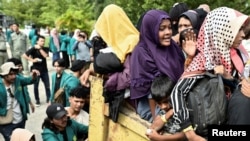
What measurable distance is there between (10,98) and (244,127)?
13.6 ft

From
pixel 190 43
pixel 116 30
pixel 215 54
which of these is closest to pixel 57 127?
pixel 116 30

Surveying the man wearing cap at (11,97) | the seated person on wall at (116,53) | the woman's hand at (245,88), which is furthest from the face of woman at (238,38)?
the man wearing cap at (11,97)

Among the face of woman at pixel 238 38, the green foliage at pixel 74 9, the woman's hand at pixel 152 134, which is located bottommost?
the green foliage at pixel 74 9

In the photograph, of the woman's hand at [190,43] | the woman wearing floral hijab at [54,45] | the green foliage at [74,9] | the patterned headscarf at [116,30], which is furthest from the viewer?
the green foliage at [74,9]

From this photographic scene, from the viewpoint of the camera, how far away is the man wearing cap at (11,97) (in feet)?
18.1

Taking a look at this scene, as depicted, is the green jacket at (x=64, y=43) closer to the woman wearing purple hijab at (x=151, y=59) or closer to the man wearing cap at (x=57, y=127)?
the man wearing cap at (x=57, y=127)

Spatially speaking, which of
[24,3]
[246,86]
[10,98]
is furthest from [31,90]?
[24,3]

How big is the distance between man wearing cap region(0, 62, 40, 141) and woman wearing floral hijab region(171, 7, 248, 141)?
358cm

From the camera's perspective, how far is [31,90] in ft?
37.4

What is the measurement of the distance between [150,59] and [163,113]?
1.24 feet

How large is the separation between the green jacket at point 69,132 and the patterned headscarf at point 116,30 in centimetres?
122

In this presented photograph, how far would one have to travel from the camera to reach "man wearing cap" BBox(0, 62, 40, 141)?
5523mm

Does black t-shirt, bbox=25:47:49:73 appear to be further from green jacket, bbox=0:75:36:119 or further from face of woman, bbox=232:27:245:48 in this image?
face of woman, bbox=232:27:245:48

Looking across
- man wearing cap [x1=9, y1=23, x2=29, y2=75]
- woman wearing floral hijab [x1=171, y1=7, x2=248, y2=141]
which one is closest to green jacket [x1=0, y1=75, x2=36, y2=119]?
woman wearing floral hijab [x1=171, y1=7, x2=248, y2=141]
